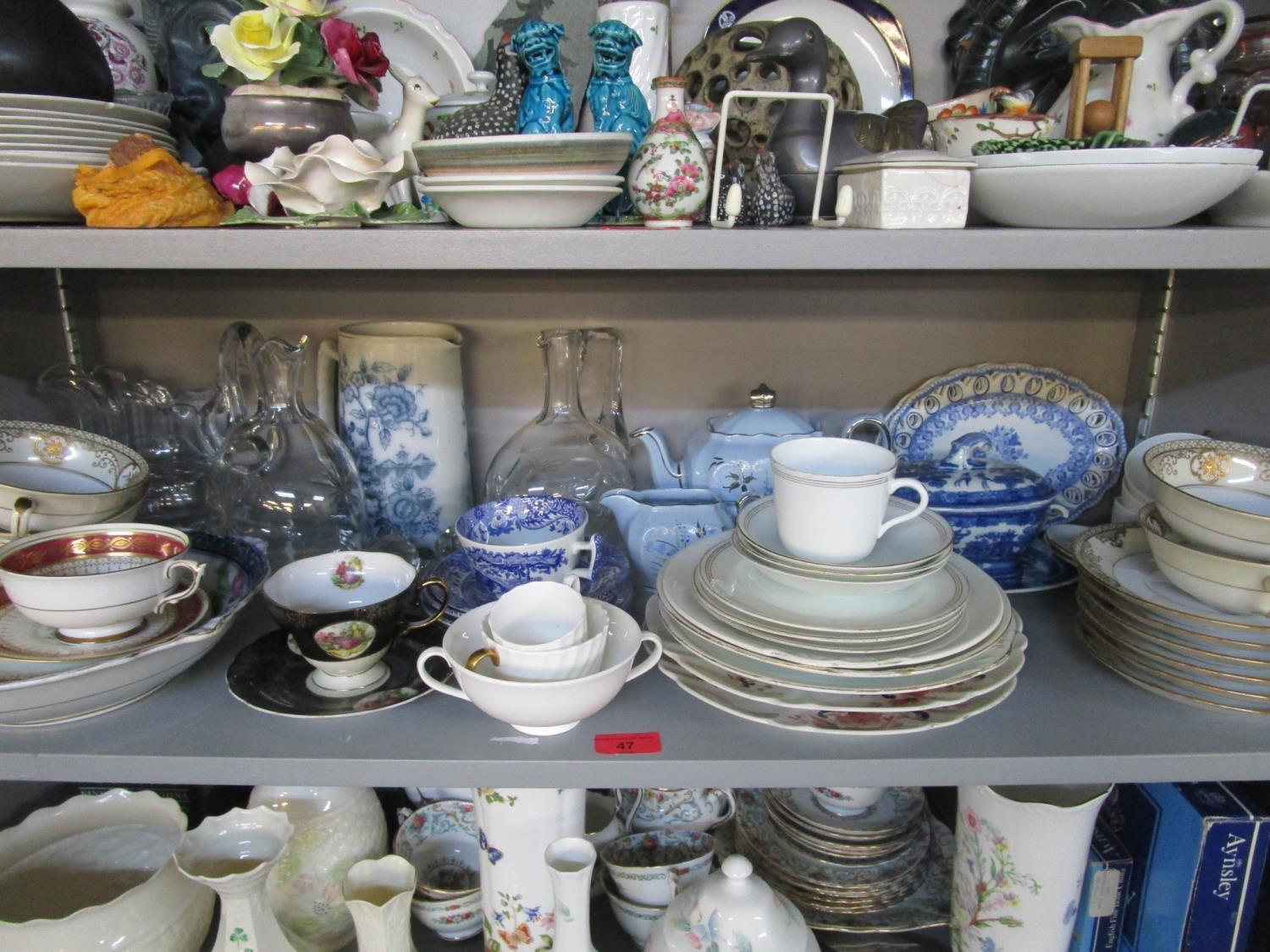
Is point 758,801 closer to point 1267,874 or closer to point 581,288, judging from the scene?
point 1267,874

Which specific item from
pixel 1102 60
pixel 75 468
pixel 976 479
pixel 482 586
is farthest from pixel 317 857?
pixel 1102 60

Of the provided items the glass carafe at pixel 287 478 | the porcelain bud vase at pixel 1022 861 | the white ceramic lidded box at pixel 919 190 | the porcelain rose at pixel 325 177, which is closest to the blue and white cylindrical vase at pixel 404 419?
the glass carafe at pixel 287 478

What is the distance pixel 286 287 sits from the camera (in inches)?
40.3

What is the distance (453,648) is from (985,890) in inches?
21.3

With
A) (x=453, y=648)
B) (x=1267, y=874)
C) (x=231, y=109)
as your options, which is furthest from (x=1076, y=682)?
(x=231, y=109)

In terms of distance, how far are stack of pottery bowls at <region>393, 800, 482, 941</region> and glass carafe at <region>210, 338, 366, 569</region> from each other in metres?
0.31

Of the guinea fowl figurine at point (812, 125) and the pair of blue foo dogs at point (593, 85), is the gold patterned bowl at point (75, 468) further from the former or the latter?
the guinea fowl figurine at point (812, 125)

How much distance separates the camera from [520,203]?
0.65m

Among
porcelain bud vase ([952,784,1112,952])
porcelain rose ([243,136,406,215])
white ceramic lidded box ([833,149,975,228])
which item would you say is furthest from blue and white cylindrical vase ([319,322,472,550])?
porcelain bud vase ([952,784,1112,952])

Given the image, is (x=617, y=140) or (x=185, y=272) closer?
(x=617, y=140)

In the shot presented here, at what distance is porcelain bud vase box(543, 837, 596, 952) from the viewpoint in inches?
29.6

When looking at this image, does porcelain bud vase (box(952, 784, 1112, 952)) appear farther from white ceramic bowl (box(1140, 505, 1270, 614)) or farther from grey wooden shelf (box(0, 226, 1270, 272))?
grey wooden shelf (box(0, 226, 1270, 272))

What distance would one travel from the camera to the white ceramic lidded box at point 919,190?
0.65 meters

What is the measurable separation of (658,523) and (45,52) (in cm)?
63
